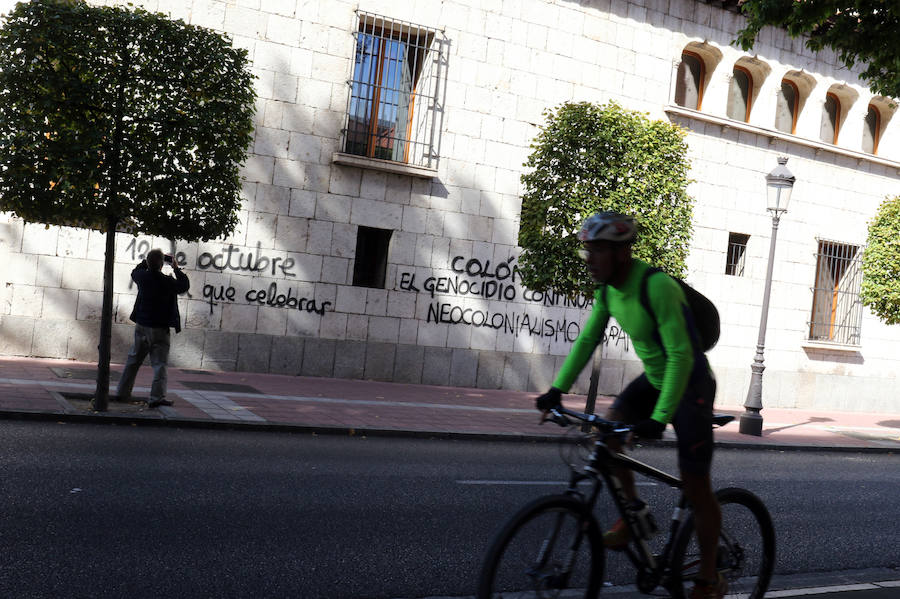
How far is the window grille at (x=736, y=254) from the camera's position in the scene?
21.0m

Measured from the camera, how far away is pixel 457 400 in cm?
1541

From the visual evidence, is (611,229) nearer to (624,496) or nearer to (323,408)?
(624,496)

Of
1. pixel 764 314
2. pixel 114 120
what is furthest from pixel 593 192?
pixel 114 120

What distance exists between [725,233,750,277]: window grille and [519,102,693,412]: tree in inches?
277

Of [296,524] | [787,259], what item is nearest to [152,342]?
[296,524]

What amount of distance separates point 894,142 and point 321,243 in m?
16.0

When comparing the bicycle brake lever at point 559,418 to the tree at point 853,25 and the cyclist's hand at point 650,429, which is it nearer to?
the cyclist's hand at point 650,429

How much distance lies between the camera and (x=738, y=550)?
4.56m

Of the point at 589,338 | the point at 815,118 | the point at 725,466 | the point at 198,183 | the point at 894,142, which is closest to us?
the point at 589,338

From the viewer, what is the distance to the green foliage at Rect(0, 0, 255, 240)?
9.52 m

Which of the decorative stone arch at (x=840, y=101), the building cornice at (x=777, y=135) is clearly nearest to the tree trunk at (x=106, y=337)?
the building cornice at (x=777, y=135)

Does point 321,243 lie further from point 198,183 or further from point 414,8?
point 198,183

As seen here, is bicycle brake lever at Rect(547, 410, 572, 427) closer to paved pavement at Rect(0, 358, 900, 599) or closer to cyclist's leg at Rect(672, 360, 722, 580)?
cyclist's leg at Rect(672, 360, 722, 580)

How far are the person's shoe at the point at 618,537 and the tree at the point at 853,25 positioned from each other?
5.79m
